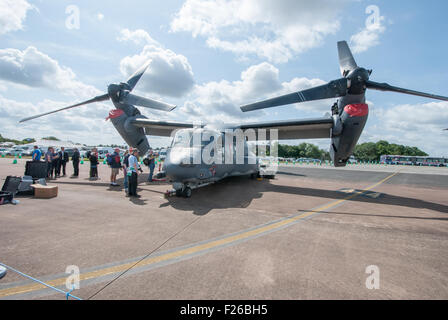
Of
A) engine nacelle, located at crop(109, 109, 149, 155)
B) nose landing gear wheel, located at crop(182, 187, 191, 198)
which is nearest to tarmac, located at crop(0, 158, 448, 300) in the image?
nose landing gear wheel, located at crop(182, 187, 191, 198)

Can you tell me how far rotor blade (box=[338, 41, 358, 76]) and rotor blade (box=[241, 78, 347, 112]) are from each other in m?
1.19

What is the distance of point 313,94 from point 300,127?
7.60ft

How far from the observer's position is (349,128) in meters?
8.85

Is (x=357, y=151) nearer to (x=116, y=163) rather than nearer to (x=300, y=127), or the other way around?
(x=300, y=127)

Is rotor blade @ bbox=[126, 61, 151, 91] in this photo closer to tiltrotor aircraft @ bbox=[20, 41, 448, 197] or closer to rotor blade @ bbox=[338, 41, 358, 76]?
tiltrotor aircraft @ bbox=[20, 41, 448, 197]

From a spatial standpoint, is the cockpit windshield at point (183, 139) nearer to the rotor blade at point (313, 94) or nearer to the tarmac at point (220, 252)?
the tarmac at point (220, 252)

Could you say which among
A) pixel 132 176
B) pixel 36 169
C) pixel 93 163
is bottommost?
pixel 132 176

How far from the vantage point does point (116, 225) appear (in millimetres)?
4422

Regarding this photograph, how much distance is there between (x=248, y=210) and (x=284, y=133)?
30.2 feet

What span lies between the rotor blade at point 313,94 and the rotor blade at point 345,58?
3.89 ft

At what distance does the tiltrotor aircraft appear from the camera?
293 inches

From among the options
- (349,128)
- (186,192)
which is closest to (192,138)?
(186,192)
